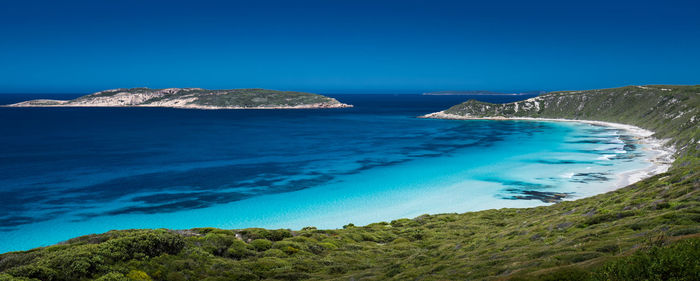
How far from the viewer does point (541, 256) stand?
61.1 feet

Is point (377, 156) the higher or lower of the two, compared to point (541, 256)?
lower

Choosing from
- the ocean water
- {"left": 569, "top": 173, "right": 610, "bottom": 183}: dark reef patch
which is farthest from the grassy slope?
{"left": 569, "top": 173, "right": 610, "bottom": 183}: dark reef patch

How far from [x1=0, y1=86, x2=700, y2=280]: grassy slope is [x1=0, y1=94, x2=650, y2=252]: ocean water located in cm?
1765

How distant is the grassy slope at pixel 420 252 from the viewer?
14.2 metres

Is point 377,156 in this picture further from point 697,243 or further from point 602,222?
point 697,243

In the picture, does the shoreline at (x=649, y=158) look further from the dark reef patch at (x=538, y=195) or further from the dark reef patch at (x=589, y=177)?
the dark reef patch at (x=538, y=195)

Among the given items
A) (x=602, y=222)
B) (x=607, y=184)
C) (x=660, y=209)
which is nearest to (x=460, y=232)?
(x=602, y=222)

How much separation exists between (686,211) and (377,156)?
7202 centimetres

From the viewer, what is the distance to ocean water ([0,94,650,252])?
48562 millimetres

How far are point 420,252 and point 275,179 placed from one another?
44.9m

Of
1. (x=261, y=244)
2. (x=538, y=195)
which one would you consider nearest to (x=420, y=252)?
(x=261, y=244)

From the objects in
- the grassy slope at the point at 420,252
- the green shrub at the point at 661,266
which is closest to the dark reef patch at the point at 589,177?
the grassy slope at the point at 420,252

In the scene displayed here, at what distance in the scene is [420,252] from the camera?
27297 millimetres

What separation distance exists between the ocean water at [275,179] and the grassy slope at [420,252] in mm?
17654
